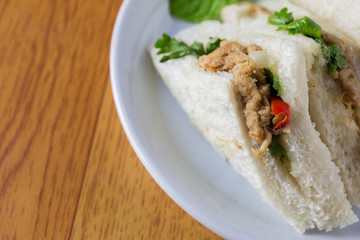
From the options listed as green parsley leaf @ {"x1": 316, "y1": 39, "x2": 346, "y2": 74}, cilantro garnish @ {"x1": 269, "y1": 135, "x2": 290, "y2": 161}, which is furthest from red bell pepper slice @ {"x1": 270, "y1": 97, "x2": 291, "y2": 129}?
green parsley leaf @ {"x1": 316, "y1": 39, "x2": 346, "y2": 74}

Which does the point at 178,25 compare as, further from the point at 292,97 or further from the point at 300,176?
the point at 300,176

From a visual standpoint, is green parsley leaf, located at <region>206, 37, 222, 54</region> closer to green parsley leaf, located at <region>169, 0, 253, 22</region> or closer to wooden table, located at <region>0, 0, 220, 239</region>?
green parsley leaf, located at <region>169, 0, 253, 22</region>

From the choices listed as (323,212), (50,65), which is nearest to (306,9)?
(323,212)

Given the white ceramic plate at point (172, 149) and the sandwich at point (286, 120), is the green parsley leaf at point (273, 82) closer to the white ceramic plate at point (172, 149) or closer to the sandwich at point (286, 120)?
the sandwich at point (286, 120)

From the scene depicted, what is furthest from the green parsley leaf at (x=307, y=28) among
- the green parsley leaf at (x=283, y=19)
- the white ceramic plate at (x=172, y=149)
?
the white ceramic plate at (x=172, y=149)

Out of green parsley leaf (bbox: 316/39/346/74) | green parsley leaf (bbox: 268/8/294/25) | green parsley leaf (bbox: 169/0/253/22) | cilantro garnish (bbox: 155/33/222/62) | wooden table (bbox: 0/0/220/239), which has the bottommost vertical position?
wooden table (bbox: 0/0/220/239)

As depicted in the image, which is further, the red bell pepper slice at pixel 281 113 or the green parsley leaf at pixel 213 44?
the green parsley leaf at pixel 213 44
